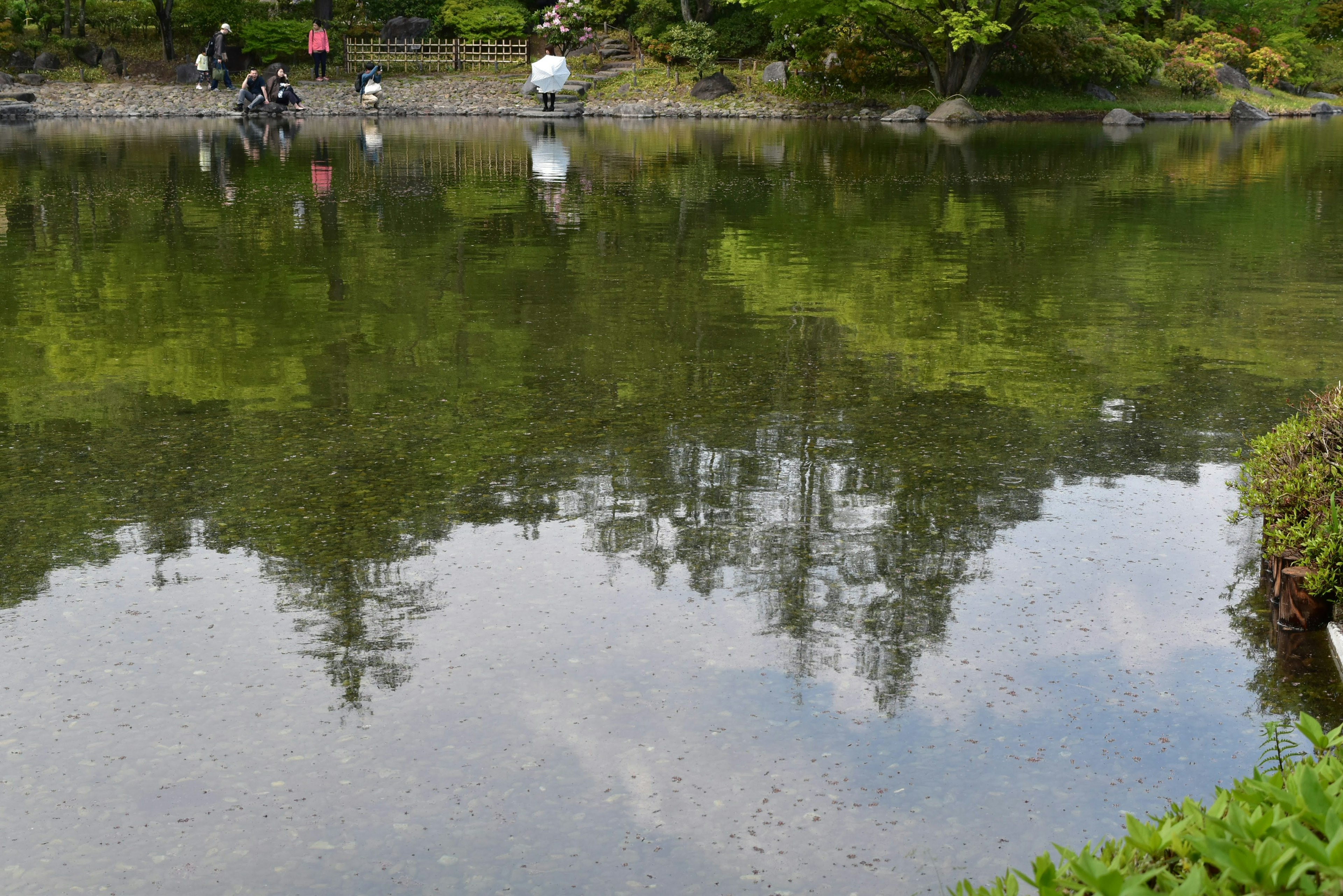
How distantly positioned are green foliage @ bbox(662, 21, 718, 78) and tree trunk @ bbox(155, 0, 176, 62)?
19.5 m

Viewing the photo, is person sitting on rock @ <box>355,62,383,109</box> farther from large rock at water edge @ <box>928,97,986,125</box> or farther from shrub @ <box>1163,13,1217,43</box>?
shrub @ <box>1163,13,1217,43</box>

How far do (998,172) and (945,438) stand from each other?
1879 cm

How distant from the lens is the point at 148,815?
4.07 m

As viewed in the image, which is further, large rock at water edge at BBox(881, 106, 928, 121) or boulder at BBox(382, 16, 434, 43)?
boulder at BBox(382, 16, 434, 43)

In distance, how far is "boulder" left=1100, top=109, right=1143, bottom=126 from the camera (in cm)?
4538

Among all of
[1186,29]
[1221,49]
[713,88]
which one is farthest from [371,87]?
[1186,29]

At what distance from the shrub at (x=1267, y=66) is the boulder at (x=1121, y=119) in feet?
56.6

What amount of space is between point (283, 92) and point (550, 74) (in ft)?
30.4

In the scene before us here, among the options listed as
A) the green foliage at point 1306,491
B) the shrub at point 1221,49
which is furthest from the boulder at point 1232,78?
the green foliage at point 1306,491

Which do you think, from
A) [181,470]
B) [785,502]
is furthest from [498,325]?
[785,502]

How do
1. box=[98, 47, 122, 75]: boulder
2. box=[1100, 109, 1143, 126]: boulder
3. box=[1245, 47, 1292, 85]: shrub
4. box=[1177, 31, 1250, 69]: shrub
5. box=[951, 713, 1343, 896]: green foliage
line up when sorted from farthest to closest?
box=[1245, 47, 1292, 85]: shrub, box=[1177, 31, 1250, 69]: shrub, box=[98, 47, 122, 75]: boulder, box=[1100, 109, 1143, 126]: boulder, box=[951, 713, 1343, 896]: green foliage

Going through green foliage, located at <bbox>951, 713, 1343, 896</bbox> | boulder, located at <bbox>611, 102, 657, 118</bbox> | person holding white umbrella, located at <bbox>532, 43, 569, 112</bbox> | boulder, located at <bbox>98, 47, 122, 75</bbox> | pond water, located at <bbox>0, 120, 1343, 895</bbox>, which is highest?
boulder, located at <bbox>98, 47, 122, 75</bbox>

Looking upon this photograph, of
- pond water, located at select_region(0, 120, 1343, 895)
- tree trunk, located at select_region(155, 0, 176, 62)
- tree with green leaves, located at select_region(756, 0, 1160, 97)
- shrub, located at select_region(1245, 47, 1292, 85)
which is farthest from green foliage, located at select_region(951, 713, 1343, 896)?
shrub, located at select_region(1245, 47, 1292, 85)

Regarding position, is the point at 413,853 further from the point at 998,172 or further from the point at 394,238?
the point at 998,172
